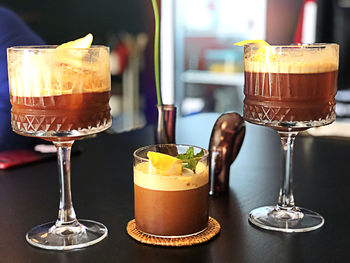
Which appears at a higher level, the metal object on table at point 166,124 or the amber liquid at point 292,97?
the amber liquid at point 292,97

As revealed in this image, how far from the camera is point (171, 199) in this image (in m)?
0.86

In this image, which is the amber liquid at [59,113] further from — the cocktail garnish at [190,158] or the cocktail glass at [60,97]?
the cocktail garnish at [190,158]

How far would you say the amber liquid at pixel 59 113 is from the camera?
853 mm

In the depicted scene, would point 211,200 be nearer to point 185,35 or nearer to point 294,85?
point 294,85

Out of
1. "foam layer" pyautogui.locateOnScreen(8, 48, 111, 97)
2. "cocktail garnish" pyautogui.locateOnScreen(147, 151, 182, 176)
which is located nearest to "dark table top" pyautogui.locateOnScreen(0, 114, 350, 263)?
"cocktail garnish" pyautogui.locateOnScreen(147, 151, 182, 176)

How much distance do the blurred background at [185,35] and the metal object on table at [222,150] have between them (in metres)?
2.42

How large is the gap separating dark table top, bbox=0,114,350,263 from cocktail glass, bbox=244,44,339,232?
5 cm

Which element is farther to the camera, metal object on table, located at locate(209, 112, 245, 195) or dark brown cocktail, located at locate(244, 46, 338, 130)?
metal object on table, located at locate(209, 112, 245, 195)

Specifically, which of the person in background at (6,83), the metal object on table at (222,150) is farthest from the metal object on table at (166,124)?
the person in background at (6,83)

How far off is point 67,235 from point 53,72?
30 centimetres

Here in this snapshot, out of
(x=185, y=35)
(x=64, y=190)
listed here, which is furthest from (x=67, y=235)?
(x=185, y=35)

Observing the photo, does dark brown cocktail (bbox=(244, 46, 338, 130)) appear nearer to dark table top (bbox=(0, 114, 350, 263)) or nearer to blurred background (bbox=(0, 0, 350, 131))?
dark table top (bbox=(0, 114, 350, 263))

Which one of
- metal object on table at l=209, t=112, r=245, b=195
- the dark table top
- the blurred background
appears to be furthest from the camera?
the blurred background

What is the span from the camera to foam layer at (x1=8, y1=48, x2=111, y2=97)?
2.74 feet
